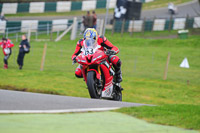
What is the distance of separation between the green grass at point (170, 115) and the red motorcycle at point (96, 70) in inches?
77.7

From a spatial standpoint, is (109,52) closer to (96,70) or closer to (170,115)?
(96,70)

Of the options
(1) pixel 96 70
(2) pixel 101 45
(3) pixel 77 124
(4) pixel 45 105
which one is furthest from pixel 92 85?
(3) pixel 77 124

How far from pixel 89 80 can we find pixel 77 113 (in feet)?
8.27

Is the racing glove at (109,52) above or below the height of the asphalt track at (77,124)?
above

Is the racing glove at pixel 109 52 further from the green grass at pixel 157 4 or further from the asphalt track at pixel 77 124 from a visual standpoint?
the green grass at pixel 157 4

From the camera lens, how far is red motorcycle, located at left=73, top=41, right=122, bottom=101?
907cm

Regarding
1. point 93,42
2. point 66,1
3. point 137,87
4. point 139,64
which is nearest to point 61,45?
point 139,64

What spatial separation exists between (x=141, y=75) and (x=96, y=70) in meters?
11.5

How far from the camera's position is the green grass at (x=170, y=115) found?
6258mm

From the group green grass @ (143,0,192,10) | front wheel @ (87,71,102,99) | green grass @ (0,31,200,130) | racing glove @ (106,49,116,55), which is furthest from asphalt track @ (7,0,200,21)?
front wheel @ (87,71,102,99)

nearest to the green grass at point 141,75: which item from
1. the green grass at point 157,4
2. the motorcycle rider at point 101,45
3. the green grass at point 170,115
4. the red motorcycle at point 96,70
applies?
the green grass at point 170,115

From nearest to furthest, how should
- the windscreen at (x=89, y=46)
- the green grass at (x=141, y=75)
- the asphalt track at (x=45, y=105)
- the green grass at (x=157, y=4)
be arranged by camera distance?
the asphalt track at (x=45, y=105) → the windscreen at (x=89, y=46) → the green grass at (x=141, y=75) → the green grass at (x=157, y=4)

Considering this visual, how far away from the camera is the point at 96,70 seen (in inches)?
364

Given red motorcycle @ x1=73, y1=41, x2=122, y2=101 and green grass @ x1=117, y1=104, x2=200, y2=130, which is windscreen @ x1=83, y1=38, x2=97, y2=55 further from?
green grass @ x1=117, y1=104, x2=200, y2=130
